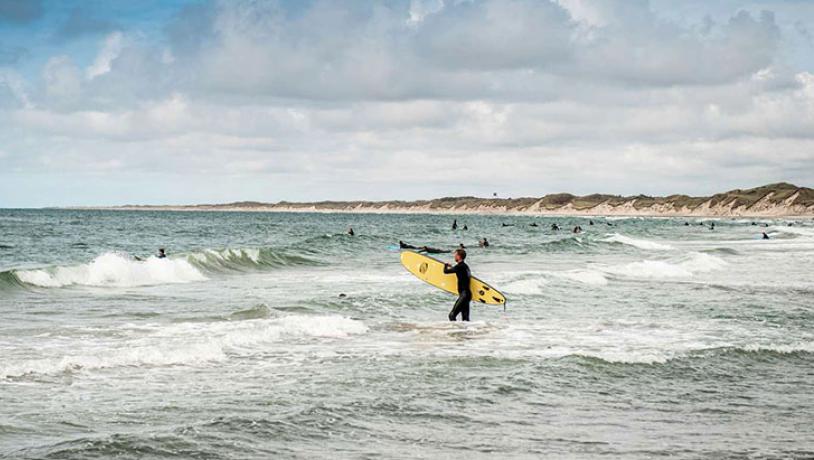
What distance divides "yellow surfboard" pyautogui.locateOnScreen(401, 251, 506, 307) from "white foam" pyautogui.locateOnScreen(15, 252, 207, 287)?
9.66 m

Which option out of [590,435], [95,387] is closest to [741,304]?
[590,435]

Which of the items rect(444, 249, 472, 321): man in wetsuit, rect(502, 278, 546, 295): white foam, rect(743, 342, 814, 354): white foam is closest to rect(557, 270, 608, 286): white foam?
rect(502, 278, 546, 295): white foam

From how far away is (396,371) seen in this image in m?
12.6

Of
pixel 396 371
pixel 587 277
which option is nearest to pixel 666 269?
pixel 587 277

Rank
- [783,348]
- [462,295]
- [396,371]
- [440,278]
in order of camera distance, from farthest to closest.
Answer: [440,278] < [462,295] < [783,348] < [396,371]

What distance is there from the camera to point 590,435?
9070 mm

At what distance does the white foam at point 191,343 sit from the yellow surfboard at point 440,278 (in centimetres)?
407

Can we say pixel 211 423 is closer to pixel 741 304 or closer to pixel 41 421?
pixel 41 421

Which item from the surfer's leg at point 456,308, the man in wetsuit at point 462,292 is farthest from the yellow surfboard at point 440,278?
the surfer's leg at point 456,308

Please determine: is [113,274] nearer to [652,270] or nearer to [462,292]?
[462,292]

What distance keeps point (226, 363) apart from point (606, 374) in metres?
6.04

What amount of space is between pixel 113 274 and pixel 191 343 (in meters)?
15.4

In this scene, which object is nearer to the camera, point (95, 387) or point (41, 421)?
point (41, 421)

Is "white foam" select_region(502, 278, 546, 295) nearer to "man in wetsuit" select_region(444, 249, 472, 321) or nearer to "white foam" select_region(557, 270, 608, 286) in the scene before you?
"white foam" select_region(557, 270, 608, 286)
